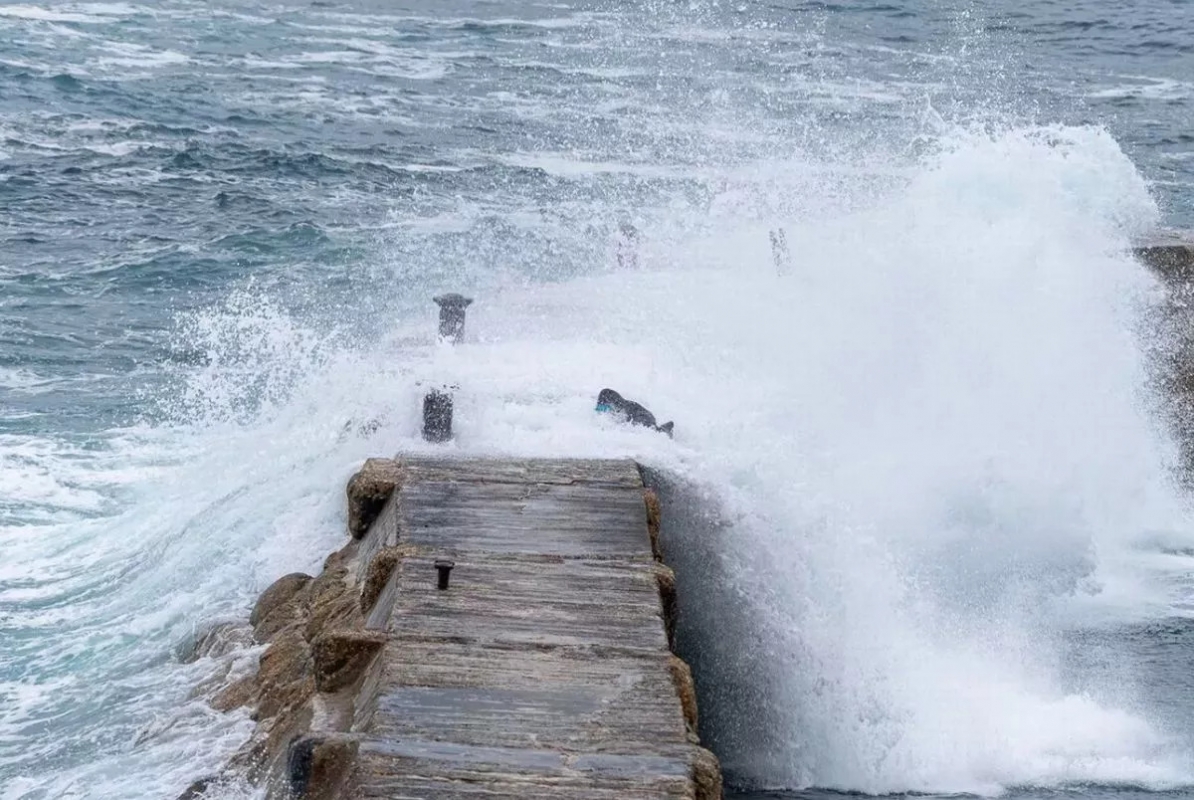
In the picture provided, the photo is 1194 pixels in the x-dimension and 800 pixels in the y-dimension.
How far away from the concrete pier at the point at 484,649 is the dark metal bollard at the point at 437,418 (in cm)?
54

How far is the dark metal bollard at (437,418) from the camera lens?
30.5 feet

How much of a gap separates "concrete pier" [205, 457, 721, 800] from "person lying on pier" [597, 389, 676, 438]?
0.72 meters

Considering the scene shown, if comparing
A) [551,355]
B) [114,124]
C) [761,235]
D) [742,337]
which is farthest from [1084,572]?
[114,124]

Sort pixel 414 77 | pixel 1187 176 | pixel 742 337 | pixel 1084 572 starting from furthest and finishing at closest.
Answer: pixel 414 77, pixel 1187 176, pixel 742 337, pixel 1084 572

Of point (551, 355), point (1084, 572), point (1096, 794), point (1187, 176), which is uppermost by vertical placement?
point (1187, 176)

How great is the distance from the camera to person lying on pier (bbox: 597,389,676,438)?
9438 millimetres

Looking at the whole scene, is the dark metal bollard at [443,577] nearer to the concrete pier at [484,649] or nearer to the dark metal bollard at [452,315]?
the concrete pier at [484,649]

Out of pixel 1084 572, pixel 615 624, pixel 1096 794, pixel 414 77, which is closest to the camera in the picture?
pixel 615 624

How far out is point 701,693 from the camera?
8070 millimetres

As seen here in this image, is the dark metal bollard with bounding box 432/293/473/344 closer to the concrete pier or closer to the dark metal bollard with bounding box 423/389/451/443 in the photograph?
the dark metal bollard with bounding box 423/389/451/443

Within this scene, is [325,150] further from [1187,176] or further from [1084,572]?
[1084,572]

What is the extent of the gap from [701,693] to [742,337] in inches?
162

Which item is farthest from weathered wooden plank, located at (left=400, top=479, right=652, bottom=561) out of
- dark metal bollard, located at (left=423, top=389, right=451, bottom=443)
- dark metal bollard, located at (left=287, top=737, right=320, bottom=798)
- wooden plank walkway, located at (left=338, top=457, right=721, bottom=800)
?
dark metal bollard, located at (left=287, top=737, right=320, bottom=798)

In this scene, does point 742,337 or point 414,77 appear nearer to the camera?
point 742,337
